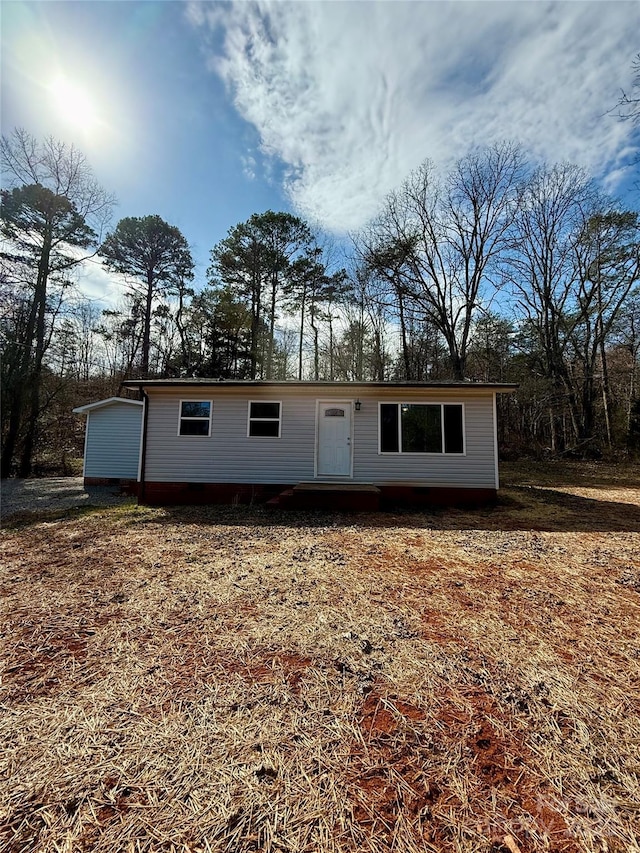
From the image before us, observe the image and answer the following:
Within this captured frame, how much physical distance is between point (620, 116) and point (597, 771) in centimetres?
1111

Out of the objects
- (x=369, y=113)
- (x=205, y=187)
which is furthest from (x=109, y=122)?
(x=369, y=113)

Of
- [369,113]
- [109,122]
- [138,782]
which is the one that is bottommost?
[138,782]

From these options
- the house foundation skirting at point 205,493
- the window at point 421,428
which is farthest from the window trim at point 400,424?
the house foundation skirting at point 205,493

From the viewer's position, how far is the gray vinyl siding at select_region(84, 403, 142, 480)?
1137cm

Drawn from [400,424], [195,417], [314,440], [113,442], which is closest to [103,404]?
[113,442]

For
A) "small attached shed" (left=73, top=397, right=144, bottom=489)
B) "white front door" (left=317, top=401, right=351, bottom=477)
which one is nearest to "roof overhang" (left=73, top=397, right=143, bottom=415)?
"small attached shed" (left=73, top=397, right=144, bottom=489)

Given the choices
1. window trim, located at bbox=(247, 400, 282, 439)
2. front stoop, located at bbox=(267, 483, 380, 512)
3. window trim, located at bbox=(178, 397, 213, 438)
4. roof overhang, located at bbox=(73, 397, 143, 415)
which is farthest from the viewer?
roof overhang, located at bbox=(73, 397, 143, 415)

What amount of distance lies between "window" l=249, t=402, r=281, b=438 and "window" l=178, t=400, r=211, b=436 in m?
1.06

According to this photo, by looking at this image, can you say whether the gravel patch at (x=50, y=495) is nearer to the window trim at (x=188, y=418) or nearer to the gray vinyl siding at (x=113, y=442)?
the gray vinyl siding at (x=113, y=442)

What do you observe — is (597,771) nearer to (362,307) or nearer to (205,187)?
(205,187)

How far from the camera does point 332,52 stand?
6.52 meters

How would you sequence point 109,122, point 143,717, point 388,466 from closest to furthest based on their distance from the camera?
point 143,717 < point 109,122 < point 388,466

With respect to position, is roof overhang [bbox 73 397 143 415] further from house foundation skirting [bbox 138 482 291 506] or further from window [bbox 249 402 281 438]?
window [bbox 249 402 281 438]

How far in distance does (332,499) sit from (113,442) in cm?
803
